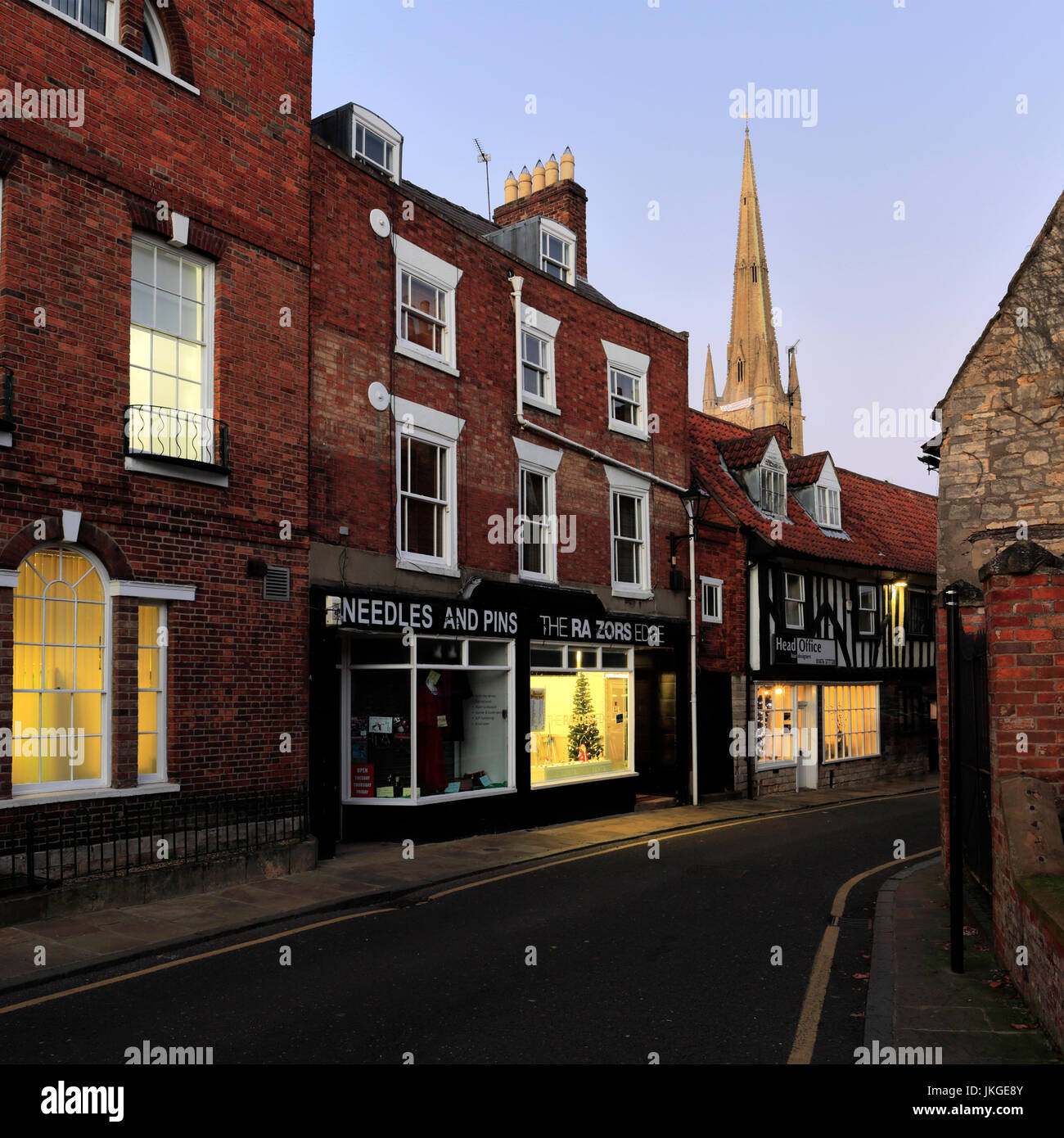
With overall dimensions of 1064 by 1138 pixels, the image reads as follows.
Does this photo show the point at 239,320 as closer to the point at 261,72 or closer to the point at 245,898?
the point at 261,72

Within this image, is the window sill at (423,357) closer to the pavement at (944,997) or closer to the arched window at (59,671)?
the arched window at (59,671)

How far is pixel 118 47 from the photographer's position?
1172 cm

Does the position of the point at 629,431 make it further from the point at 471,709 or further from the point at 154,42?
the point at 154,42

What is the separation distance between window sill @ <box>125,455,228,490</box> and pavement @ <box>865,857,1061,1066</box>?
8.71 m

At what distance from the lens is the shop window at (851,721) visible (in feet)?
88.9

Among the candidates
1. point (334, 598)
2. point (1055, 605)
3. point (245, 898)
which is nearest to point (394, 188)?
point (334, 598)

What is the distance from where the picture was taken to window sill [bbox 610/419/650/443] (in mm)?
20641

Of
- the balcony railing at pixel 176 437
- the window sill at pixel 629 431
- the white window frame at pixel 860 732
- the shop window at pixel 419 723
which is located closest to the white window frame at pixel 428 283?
the balcony railing at pixel 176 437

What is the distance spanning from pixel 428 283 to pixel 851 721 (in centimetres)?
1763

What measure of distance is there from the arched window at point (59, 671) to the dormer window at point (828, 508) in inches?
843

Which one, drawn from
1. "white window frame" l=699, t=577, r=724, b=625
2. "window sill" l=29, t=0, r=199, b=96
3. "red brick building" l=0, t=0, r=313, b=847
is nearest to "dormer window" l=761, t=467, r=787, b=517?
"white window frame" l=699, t=577, r=724, b=625

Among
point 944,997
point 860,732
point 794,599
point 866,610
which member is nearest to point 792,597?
point 794,599

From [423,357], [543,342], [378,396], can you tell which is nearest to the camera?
[378,396]
